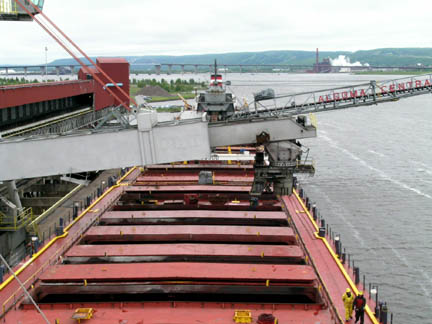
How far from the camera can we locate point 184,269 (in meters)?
13.8

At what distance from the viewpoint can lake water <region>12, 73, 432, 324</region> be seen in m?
24.4

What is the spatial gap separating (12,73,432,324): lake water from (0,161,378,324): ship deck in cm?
697

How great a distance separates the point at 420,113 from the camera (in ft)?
330

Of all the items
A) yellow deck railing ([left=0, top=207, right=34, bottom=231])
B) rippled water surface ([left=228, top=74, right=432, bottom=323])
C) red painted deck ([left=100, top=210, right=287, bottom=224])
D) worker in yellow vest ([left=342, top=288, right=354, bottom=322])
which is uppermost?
red painted deck ([left=100, top=210, right=287, bottom=224])

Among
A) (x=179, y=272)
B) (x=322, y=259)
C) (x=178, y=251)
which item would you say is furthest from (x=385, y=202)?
(x=179, y=272)

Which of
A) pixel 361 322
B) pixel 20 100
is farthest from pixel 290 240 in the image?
pixel 20 100

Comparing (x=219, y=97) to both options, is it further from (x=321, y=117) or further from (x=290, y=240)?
(x=321, y=117)

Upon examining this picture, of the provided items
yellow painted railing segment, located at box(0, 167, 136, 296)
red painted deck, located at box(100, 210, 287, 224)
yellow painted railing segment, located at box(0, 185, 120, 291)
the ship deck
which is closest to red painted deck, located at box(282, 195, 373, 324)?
the ship deck

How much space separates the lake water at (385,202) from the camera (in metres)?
24.4

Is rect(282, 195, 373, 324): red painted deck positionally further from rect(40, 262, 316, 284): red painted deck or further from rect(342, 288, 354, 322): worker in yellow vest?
rect(40, 262, 316, 284): red painted deck

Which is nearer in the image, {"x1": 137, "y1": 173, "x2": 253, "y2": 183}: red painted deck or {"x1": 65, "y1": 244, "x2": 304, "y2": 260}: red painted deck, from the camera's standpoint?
Result: {"x1": 65, "y1": 244, "x2": 304, "y2": 260}: red painted deck

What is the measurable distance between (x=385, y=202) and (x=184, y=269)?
94.7ft

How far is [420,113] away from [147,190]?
90.7 m

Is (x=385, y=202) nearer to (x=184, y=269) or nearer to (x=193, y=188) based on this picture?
(x=193, y=188)
